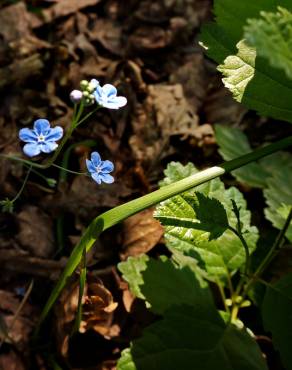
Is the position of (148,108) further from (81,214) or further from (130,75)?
(81,214)

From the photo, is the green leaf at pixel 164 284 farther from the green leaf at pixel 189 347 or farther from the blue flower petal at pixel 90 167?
the blue flower petal at pixel 90 167

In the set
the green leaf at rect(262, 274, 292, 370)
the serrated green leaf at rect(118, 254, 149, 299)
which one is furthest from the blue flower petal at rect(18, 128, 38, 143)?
the green leaf at rect(262, 274, 292, 370)

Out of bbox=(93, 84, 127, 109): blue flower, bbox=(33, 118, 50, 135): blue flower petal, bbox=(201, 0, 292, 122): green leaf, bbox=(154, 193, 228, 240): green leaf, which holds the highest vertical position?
bbox=(201, 0, 292, 122): green leaf

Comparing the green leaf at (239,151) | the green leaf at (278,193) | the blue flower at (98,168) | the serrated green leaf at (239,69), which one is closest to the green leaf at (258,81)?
the serrated green leaf at (239,69)

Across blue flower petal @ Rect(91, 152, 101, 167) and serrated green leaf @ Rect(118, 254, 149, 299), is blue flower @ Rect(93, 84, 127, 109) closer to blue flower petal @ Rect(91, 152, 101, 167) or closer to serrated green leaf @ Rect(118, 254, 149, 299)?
blue flower petal @ Rect(91, 152, 101, 167)

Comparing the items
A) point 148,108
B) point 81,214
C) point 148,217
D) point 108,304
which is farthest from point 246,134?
point 108,304
